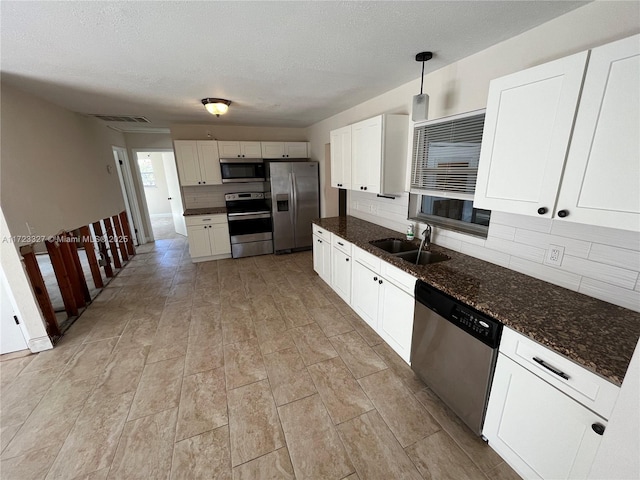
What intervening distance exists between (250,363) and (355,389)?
91cm

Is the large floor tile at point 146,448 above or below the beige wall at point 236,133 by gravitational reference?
below

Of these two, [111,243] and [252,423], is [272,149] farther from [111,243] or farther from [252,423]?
[252,423]

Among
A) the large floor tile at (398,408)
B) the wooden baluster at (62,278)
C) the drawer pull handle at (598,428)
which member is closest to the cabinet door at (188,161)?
the wooden baluster at (62,278)

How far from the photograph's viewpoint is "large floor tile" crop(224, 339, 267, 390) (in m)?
2.02

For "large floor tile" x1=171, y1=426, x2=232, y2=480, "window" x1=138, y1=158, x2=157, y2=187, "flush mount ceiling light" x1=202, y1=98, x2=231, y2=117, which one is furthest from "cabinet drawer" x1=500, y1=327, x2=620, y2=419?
"window" x1=138, y1=158, x2=157, y2=187

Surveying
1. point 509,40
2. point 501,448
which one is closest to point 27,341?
point 501,448

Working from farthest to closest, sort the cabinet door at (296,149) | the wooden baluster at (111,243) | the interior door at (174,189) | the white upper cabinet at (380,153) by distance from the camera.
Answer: the interior door at (174,189) → the cabinet door at (296,149) → the wooden baluster at (111,243) → the white upper cabinet at (380,153)

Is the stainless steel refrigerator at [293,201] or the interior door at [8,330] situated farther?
the stainless steel refrigerator at [293,201]

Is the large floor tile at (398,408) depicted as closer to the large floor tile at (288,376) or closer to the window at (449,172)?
the large floor tile at (288,376)

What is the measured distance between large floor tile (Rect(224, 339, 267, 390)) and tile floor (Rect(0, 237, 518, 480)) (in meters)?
0.01

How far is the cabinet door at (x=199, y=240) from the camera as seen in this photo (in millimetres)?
4379

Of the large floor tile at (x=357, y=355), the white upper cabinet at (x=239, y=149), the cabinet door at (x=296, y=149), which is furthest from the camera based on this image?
the cabinet door at (x=296, y=149)

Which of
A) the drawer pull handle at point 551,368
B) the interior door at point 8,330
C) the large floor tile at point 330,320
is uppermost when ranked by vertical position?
the drawer pull handle at point 551,368

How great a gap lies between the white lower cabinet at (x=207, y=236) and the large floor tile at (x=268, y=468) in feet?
11.9
